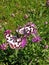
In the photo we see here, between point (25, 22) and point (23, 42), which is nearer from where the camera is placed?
point (23, 42)

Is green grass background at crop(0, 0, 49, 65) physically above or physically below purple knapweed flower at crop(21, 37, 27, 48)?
below

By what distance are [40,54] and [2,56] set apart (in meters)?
0.62

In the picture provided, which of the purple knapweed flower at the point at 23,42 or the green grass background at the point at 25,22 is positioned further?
the green grass background at the point at 25,22

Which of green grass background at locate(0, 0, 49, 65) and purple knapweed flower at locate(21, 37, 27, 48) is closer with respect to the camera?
purple knapweed flower at locate(21, 37, 27, 48)

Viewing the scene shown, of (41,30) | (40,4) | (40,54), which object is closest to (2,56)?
(40,54)

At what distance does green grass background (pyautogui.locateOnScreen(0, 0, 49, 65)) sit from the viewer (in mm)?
4547

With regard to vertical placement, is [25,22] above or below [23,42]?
below

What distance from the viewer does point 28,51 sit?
14.9 ft

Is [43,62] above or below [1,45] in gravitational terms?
below

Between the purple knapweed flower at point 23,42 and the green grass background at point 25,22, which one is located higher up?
the purple knapweed flower at point 23,42

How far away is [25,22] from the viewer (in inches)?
214

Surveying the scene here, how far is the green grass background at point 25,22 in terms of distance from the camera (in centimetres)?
455

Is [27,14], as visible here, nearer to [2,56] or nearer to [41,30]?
[41,30]

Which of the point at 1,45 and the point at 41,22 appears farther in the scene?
the point at 41,22
